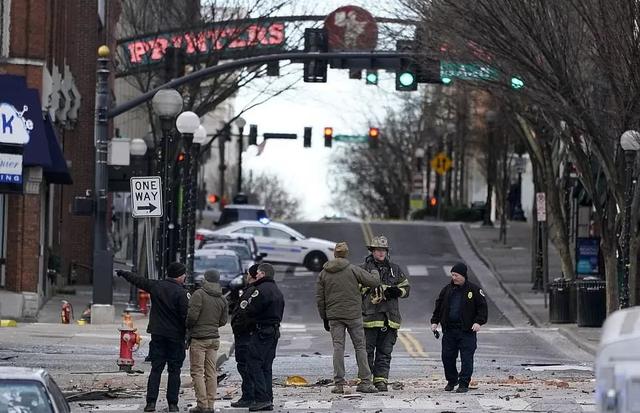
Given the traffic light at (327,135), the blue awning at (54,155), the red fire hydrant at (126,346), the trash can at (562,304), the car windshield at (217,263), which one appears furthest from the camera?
the traffic light at (327,135)

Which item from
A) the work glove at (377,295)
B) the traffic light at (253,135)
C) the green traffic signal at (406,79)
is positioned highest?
the traffic light at (253,135)

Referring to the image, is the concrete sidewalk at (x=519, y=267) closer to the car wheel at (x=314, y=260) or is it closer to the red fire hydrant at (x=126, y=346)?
the car wheel at (x=314, y=260)

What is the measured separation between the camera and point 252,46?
4256cm

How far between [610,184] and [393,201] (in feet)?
238

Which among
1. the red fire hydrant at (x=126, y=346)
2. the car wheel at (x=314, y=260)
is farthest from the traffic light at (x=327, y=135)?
the red fire hydrant at (x=126, y=346)

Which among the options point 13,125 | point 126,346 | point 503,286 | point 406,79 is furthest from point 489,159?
point 126,346

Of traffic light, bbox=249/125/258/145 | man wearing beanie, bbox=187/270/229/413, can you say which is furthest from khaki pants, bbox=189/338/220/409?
traffic light, bbox=249/125/258/145

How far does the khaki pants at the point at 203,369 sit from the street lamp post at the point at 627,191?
42.1 ft

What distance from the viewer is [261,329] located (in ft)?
52.3

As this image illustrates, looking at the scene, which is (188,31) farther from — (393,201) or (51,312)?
(393,201)

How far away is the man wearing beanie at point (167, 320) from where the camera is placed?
50.0ft

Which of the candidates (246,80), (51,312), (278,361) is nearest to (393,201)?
(246,80)

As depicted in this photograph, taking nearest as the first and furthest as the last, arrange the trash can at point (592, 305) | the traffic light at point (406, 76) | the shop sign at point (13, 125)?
the shop sign at point (13, 125)
the traffic light at point (406, 76)
the trash can at point (592, 305)

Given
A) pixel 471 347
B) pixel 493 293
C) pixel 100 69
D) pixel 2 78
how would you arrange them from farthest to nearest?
pixel 493 293, pixel 2 78, pixel 100 69, pixel 471 347
